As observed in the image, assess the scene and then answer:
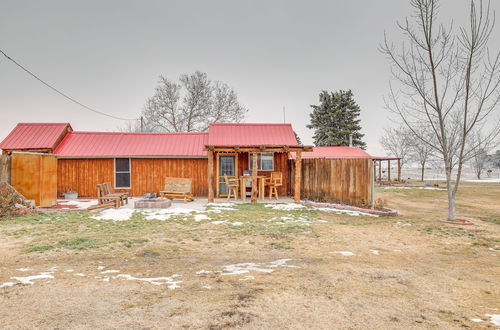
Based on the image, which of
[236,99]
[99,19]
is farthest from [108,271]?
[236,99]

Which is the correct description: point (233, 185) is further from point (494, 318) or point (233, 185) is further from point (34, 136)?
point (34, 136)

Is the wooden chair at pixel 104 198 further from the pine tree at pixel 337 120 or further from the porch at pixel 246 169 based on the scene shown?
the pine tree at pixel 337 120

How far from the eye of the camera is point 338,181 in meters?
12.3

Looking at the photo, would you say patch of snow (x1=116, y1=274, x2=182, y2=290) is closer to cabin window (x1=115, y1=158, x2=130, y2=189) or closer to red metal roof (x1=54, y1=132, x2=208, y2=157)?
red metal roof (x1=54, y1=132, x2=208, y2=157)

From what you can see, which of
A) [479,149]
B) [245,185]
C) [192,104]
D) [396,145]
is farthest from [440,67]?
[396,145]

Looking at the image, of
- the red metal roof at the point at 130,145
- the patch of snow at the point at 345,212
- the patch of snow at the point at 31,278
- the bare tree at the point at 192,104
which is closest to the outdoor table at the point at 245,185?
the red metal roof at the point at 130,145

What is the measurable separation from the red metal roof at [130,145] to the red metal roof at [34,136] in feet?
1.69

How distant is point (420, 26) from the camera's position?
10102 mm

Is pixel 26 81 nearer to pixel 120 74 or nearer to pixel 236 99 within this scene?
pixel 120 74

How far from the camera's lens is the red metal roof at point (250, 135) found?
1582 centimetres

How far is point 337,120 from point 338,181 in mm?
28989

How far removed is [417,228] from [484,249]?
2.13m

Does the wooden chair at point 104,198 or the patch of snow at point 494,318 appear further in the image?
the wooden chair at point 104,198

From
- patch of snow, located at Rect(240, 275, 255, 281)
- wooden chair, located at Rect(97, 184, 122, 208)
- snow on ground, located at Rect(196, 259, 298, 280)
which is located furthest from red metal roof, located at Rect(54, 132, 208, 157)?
patch of snow, located at Rect(240, 275, 255, 281)
